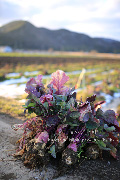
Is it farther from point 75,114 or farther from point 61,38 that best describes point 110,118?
point 61,38

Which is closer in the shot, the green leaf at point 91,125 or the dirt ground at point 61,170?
the dirt ground at point 61,170

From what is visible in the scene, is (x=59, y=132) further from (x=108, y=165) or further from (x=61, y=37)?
(x=61, y=37)

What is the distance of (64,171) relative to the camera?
1748mm

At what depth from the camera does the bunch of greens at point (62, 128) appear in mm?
1800

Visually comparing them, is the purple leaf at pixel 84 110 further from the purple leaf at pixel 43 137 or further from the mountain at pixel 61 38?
the mountain at pixel 61 38

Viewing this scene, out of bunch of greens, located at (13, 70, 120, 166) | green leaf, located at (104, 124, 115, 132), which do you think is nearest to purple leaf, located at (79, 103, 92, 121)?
bunch of greens, located at (13, 70, 120, 166)

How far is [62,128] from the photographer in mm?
1892

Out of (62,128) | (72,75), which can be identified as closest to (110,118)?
(62,128)

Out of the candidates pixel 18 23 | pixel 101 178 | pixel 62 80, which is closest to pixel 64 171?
pixel 101 178

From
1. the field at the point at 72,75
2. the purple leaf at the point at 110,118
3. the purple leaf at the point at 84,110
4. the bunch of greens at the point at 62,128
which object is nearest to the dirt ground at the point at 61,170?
the bunch of greens at the point at 62,128

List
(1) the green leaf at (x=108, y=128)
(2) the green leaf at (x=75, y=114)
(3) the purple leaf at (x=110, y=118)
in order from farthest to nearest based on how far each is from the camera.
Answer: (3) the purple leaf at (x=110, y=118), (1) the green leaf at (x=108, y=128), (2) the green leaf at (x=75, y=114)

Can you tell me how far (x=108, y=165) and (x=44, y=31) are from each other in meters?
163

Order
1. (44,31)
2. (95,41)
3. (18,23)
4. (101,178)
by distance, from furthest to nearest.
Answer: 1. (95,41)
2. (44,31)
3. (18,23)
4. (101,178)

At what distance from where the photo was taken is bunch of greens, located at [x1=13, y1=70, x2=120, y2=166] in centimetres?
180
